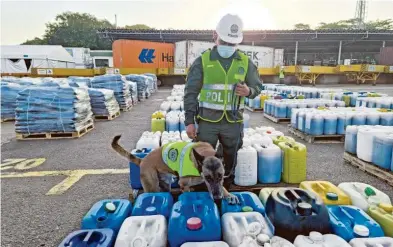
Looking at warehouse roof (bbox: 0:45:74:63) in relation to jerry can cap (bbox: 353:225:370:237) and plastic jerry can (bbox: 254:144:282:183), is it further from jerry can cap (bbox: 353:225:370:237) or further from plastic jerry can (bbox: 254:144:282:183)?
jerry can cap (bbox: 353:225:370:237)

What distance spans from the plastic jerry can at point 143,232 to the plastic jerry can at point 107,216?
16 centimetres

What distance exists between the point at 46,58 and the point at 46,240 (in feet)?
103

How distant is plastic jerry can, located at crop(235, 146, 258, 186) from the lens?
3.87 metres

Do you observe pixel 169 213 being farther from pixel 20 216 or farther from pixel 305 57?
pixel 305 57

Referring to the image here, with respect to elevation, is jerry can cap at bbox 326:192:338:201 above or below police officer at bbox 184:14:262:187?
below

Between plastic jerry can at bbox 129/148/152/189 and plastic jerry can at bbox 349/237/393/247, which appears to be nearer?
plastic jerry can at bbox 349/237/393/247

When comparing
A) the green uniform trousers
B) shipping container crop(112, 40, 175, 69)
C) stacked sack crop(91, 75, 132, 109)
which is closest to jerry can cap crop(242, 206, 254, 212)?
the green uniform trousers

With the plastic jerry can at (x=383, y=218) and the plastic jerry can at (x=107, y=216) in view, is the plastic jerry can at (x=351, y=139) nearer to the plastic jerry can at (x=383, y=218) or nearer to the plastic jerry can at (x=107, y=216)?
the plastic jerry can at (x=383, y=218)

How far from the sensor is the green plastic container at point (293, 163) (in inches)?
158

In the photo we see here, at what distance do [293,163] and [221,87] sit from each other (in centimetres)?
178

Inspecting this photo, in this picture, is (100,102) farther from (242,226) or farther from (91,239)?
(242,226)

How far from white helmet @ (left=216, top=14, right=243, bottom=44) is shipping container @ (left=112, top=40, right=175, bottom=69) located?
2552 cm

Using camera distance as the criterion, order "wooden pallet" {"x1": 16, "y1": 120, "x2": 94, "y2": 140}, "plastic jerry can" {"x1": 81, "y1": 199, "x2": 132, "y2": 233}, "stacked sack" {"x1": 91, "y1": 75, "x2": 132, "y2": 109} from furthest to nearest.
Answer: "stacked sack" {"x1": 91, "y1": 75, "x2": 132, "y2": 109} < "wooden pallet" {"x1": 16, "y1": 120, "x2": 94, "y2": 140} < "plastic jerry can" {"x1": 81, "y1": 199, "x2": 132, "y2": 233}

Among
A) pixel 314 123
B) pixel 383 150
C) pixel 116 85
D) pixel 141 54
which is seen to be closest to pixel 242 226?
pixel 383 150
